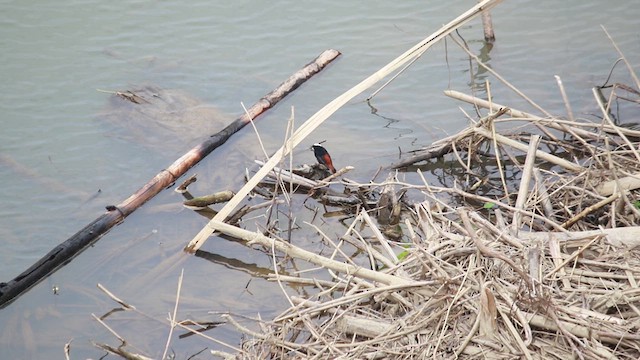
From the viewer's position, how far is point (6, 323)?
4.66 meters

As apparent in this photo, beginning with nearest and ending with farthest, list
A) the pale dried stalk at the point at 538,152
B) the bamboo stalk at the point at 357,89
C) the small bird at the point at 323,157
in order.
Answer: the bamboo stalk at the point at 357,89
the pale dried stalk at the point at 538,152
the small bird at the point at 323,157

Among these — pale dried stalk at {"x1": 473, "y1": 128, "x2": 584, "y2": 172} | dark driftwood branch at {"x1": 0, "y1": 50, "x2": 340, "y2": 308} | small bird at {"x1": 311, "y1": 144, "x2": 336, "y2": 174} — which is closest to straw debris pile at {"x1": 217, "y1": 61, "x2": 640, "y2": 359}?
pale dried stalk at {"x1": 473, "y1": 128, "x2": 584, "y2": 172}

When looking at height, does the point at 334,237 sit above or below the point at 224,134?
below

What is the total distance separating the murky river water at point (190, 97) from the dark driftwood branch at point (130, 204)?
103mm

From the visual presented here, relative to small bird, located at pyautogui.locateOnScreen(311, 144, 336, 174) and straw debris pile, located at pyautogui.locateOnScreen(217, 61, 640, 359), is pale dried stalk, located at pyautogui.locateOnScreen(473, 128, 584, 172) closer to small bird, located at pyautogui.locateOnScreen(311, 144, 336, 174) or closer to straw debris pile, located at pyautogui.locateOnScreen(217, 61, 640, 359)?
straw debris pile, located at pyautogui.locateOnScreen(217, 61, 640, 359)

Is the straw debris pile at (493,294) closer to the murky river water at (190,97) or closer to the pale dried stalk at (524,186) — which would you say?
the pale dried stalk at (524,186)

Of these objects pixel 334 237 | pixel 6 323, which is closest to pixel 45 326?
pixel 6 323

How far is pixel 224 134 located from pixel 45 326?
224cm

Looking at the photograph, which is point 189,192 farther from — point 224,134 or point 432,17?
point 432,17

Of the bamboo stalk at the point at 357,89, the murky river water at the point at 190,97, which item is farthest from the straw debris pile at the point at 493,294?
the murky river water at the point at 190,97

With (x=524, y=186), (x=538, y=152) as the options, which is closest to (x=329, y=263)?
(x=524, y=186)

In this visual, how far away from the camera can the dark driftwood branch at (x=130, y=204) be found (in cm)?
479

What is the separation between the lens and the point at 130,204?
5.39m

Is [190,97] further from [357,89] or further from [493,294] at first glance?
[493,294]
